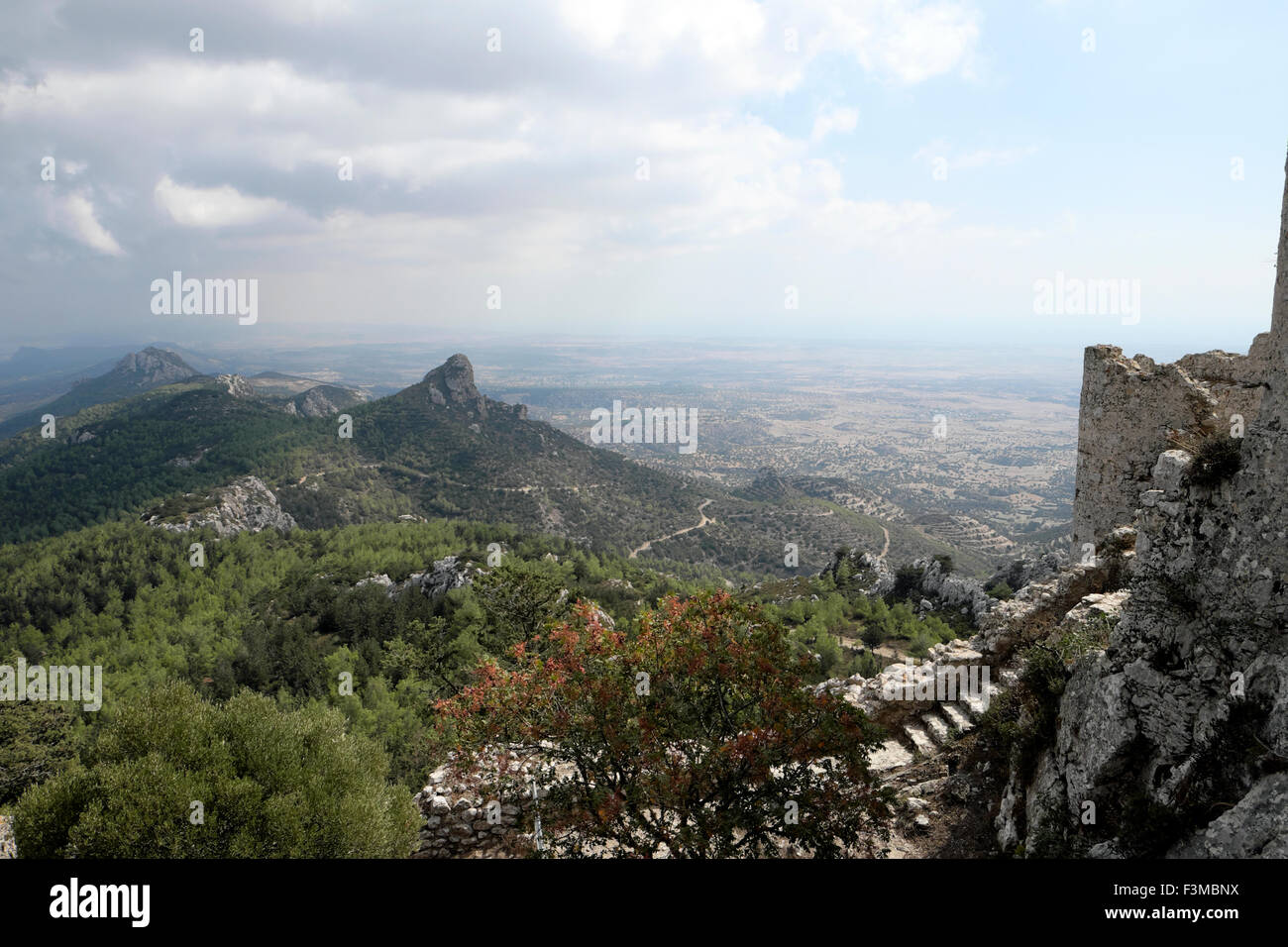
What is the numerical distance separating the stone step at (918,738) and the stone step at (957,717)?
564mm

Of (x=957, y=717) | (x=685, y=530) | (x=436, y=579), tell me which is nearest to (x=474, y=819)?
(x=957, y=717)

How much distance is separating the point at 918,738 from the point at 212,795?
1329 centimetres

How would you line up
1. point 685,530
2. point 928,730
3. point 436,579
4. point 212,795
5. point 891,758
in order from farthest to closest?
point 685,530, point 436,579, point 928,730, point 891,758, point 212,795

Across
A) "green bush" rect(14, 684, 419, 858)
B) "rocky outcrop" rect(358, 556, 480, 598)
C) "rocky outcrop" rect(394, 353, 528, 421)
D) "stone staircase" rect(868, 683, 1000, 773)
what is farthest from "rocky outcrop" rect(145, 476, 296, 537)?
"stone staircase" rect(868, 683, 1000, 773)

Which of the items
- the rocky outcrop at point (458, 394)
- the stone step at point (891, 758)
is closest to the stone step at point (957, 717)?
the stone step at point (891, 758)

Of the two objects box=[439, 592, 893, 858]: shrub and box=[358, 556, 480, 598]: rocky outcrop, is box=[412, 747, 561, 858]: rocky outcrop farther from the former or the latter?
box=[358, 556, 480, 598]: rocky outcrop

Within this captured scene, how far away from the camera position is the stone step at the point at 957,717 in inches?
460

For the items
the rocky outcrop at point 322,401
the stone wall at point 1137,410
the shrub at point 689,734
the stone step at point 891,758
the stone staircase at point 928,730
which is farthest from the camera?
the rocky outcrop at point 322,401

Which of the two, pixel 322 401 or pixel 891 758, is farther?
pixel 322 401

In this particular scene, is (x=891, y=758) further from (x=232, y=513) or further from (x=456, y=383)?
(x=456, y=383)

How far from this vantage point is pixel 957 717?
1202 centimetres

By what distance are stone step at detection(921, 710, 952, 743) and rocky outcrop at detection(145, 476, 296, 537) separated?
63.8 metres

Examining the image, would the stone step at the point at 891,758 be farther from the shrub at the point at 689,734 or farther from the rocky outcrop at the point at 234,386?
the rocky outcrop at the point at 234,386
